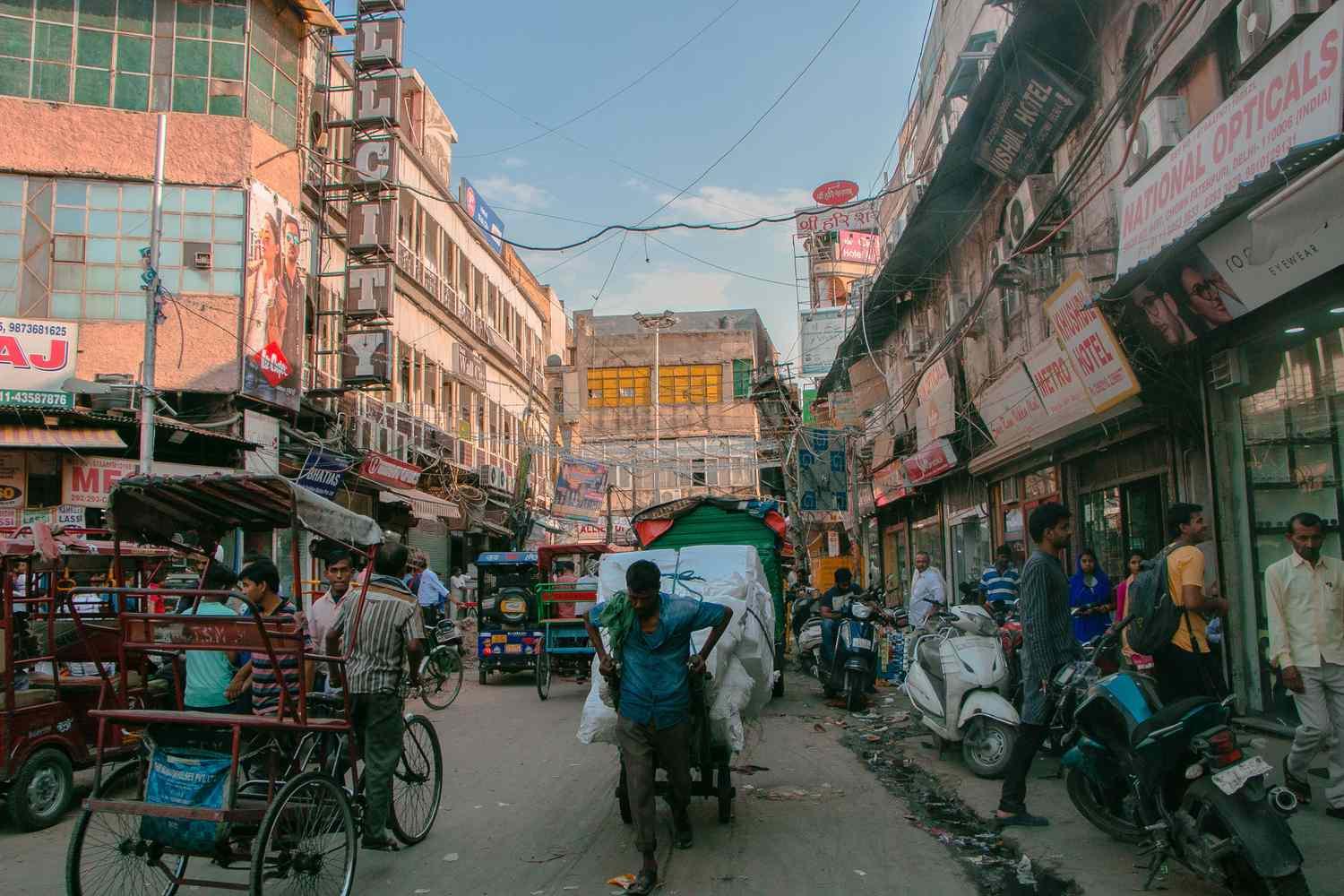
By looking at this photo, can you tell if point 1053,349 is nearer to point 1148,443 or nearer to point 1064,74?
point 1148,443

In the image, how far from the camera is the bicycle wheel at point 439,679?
13.5m

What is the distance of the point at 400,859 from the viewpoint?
6.03 m

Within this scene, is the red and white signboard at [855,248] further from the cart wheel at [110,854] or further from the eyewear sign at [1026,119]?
the cart wheel at [110,854]

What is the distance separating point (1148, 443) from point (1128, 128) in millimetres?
3625

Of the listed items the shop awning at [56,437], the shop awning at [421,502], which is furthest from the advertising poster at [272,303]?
the shop awning at [421,502]

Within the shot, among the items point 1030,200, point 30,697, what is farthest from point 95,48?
point 1030,200

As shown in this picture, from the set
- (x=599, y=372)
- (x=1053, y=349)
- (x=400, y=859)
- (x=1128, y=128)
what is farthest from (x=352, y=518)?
(x=599, y=372)

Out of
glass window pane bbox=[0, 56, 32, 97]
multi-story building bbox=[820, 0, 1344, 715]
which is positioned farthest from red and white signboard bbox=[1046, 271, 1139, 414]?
glass window pane bbox=[0, 56, 32, 97]

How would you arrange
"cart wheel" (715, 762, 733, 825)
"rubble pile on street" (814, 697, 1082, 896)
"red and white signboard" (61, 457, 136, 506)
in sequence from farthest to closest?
1. "red and white signboard" (61, 457, 136, 506)
2. "cart wheel" (715, 762, 733, 825)
3. "rubble pile on street" (814, 697, 1082, 896)

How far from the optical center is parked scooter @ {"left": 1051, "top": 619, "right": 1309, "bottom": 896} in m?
4.43

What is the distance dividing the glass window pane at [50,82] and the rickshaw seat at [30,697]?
15547mm

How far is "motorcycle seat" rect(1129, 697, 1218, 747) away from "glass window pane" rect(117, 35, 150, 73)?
20855 millimetres

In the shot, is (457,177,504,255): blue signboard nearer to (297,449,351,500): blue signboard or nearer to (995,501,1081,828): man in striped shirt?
(297,449,351,500): blue signboard

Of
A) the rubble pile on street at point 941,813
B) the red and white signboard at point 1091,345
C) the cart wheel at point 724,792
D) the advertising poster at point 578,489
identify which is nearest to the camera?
the rubble pile on street at point 941,813
